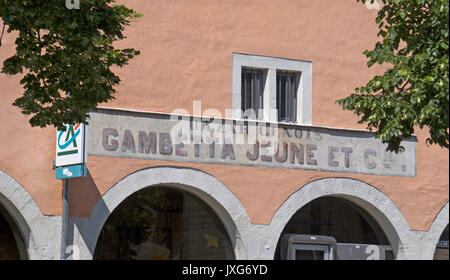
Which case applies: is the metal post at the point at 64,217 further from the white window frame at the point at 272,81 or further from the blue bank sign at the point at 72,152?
the white window frame at the point at 272,81

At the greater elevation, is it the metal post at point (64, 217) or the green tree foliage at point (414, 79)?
the green tree foliage at point (414, 79)

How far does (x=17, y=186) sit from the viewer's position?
50.0ft

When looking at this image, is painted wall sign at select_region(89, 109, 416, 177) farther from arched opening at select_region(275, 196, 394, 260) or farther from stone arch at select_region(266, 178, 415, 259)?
arched opening at select_region(275, 196, 394, 260)

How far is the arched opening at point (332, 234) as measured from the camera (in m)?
18.0

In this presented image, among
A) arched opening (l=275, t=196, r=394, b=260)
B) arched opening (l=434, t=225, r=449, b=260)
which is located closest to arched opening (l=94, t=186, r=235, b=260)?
arched opening (l=275, t=196, r=394, b=260)

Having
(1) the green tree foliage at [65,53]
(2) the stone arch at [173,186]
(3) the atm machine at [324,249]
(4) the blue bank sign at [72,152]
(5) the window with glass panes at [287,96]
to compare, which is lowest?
(3) the atm machine at [324,249]

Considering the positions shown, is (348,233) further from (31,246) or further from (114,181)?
(31,246)

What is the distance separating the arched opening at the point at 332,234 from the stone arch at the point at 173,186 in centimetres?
138

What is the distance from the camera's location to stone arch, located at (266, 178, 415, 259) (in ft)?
57.0

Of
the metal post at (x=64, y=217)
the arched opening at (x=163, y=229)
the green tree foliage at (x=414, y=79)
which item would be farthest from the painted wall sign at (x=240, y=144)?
the green tree foliage at (x=414, y=79)

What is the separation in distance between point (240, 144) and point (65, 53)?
7170mm
